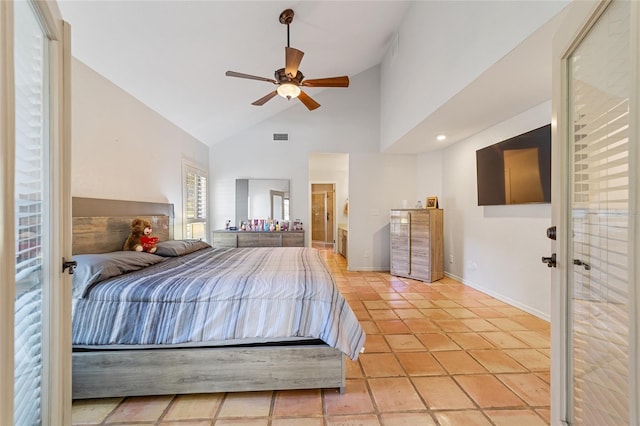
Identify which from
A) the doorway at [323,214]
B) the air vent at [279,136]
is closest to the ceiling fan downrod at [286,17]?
the air vent at [279,136]

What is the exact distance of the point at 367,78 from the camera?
4.98 m

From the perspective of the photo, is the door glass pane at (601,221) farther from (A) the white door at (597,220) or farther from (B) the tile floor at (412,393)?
(B) the tile floor at (412,393)

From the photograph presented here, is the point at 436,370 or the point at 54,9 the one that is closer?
the point at 54,9

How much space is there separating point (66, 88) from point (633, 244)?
2.11 m

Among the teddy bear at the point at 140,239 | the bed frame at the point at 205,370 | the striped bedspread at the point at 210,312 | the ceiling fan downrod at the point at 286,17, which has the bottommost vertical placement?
the bed frame at the point at 205,370

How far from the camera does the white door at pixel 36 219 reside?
74cm

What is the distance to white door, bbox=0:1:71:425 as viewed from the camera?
74 cm

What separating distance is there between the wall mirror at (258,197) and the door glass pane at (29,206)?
12.9 feet

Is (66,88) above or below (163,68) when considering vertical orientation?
below

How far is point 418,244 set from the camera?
434 centimetres

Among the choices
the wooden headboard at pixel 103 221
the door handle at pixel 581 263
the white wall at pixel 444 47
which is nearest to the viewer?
the door handle at pixel 581 263

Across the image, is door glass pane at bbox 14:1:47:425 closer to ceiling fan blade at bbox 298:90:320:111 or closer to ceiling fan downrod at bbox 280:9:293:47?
ceiling fan downrod at bbox 280:9:293:47

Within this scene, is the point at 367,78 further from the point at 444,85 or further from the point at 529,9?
the point at 529,9

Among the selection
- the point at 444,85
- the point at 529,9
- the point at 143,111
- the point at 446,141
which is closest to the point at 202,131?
the point at 143,111
